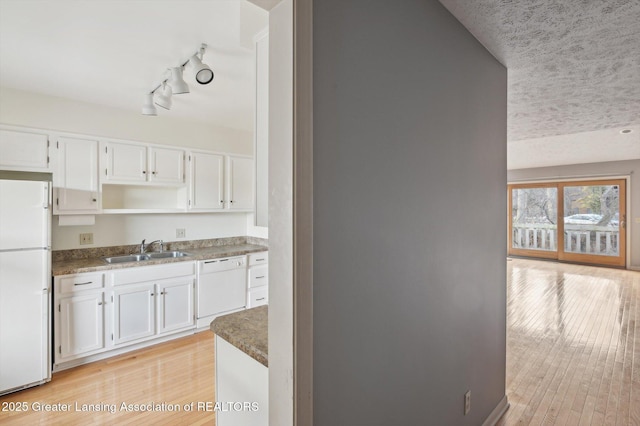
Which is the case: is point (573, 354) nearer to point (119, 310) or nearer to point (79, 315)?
point (119, 310)

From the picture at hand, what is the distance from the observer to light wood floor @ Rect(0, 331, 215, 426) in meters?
2.19

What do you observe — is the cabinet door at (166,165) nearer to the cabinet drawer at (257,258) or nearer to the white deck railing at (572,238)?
the cabinet drawer at (257,258)

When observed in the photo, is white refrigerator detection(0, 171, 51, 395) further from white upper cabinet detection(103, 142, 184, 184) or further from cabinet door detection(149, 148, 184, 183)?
cabinet door detection(149, 148, 184, 183)

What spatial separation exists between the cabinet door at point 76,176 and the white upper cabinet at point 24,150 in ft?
0.38

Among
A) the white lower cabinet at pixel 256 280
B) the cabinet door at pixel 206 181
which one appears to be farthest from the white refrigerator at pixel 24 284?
the white lower cabinet at pixel 256 280

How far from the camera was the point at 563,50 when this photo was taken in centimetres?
181

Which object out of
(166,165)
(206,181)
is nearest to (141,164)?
(166,165)

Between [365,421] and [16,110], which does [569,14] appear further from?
[16,110]

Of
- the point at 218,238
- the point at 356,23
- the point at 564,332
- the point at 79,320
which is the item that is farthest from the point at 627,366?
the point at 79,320

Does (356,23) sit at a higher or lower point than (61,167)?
higher

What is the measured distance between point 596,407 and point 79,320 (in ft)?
13.8

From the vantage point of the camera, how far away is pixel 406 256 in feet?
4.17

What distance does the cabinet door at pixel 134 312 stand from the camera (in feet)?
10.1

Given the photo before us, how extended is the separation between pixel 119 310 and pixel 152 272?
44cm
